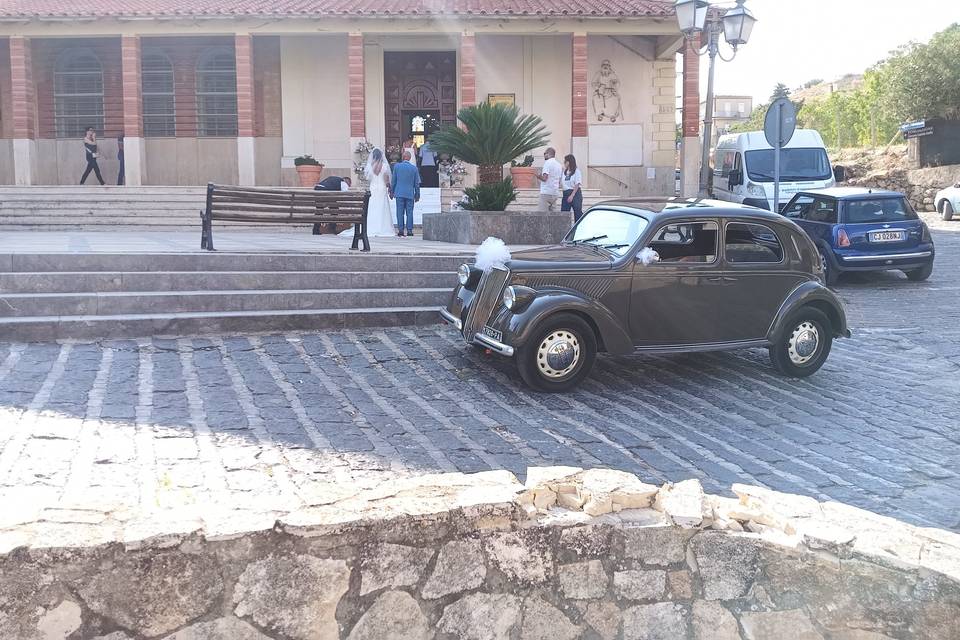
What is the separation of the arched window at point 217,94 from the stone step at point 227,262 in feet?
56.8

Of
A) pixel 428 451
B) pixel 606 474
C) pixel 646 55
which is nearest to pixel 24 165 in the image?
pixel 646 55

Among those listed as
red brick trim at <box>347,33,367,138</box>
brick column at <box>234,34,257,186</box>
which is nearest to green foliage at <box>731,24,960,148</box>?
red brick trim at <box>347,33,367,138</box>

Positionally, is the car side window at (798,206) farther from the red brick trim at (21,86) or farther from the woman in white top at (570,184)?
the red brick trim at (21,86)

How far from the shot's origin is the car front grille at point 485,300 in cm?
773

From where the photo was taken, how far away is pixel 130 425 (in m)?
6.02

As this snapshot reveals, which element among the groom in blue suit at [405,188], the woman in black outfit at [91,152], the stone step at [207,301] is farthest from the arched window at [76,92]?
the stone step at [207,301]

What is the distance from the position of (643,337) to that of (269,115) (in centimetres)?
2098

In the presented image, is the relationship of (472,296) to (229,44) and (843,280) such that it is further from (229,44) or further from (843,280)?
(229,44)

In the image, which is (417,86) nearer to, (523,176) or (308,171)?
(308,171)

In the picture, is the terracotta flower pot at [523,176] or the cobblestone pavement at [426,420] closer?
the cobblestone pavement at [426,420]

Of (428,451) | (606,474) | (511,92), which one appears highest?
(511,92)

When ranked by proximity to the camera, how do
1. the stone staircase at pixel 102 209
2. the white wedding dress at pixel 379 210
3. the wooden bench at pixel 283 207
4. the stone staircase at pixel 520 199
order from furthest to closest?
the stone staircase at pixel 520 199 < the stone staircase at pixel 102 209 < the white wedding dress at pixel 379 210 < the wooden bench at pixel 283 207

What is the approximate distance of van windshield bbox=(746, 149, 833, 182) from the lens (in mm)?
20922

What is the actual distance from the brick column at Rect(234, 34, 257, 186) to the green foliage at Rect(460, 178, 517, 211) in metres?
12.5
